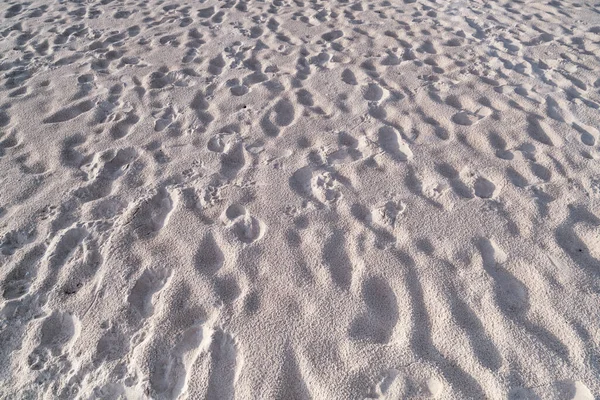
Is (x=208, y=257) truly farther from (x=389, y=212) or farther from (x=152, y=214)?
(x=389, y=212)

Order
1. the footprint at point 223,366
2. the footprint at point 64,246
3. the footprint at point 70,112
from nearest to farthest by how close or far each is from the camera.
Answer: the footprint at point 223,366
the footprint at point 64,246
the footprint at point 70,112

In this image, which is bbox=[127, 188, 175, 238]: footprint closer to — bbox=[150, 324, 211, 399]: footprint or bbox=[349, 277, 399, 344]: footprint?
bbox=[150, 324, 211, 399]: footprint

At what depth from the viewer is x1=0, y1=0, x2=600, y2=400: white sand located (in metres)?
1.91

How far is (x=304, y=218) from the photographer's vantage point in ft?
8.44

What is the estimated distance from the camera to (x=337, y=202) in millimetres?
2666

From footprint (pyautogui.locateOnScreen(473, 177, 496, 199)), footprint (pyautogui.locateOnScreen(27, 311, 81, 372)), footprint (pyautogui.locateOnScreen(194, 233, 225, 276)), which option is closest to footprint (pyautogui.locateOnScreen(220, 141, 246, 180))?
footprint (pyautogui.locateOnScreen(194, 233, 225, 276))

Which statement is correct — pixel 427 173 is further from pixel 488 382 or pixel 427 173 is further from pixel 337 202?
pixel 488 382

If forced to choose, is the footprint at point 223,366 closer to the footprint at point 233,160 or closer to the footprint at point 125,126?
the footprint at point 233,160

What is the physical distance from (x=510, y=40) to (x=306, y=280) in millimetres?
3680

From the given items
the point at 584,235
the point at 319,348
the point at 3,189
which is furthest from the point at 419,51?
the point at 3,189

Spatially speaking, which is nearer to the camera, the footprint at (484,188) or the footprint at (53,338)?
the footprint at (53,338)

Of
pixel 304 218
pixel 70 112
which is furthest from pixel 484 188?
pixel 70 112

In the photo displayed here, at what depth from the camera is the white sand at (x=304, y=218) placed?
6.27 feet

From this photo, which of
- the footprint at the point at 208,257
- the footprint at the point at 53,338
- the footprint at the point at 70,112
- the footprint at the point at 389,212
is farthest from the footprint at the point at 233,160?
the footprint at the point at 70,112
